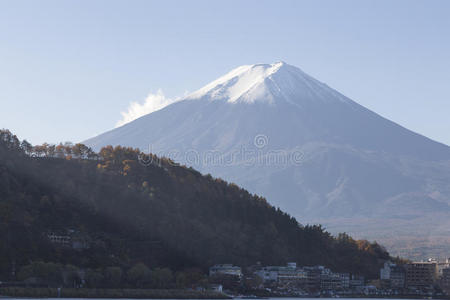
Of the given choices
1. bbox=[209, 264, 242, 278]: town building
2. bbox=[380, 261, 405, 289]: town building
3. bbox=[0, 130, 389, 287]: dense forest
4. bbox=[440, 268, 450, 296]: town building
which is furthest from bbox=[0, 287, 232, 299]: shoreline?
bbox=[440, 268, 450, 296]: town building

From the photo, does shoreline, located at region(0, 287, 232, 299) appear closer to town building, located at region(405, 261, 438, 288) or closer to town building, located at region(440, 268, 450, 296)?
town building, located at region(405, 261, 438, 288)

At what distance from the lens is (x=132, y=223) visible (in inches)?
4742

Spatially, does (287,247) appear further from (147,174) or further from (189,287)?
(189,287)

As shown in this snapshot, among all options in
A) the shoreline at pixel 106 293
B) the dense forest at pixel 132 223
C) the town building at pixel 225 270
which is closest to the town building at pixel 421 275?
the dense forest at pixel 132 223

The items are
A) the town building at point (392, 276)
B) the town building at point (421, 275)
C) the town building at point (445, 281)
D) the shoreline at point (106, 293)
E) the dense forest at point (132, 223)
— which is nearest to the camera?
the shoreline at point (106, 293)

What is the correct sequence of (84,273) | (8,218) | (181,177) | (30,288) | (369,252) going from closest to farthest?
(30,288) < (84,273) < (8,218) < (181,177) < (369,252)

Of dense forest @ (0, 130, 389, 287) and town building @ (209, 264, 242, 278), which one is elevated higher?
dense forest @ (0, 130, 389, 287)

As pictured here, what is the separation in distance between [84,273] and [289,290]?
32.3m

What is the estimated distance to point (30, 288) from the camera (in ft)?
302

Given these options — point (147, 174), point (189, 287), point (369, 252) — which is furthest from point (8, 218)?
point (369, 252)

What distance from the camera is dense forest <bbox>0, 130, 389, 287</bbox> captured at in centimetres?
10494

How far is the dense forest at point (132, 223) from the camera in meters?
105

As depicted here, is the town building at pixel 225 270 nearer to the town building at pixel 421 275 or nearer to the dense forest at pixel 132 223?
the dense forest at pixel 132 223

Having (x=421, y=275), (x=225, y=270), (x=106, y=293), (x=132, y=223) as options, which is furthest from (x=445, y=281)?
(x=106, y=293)
